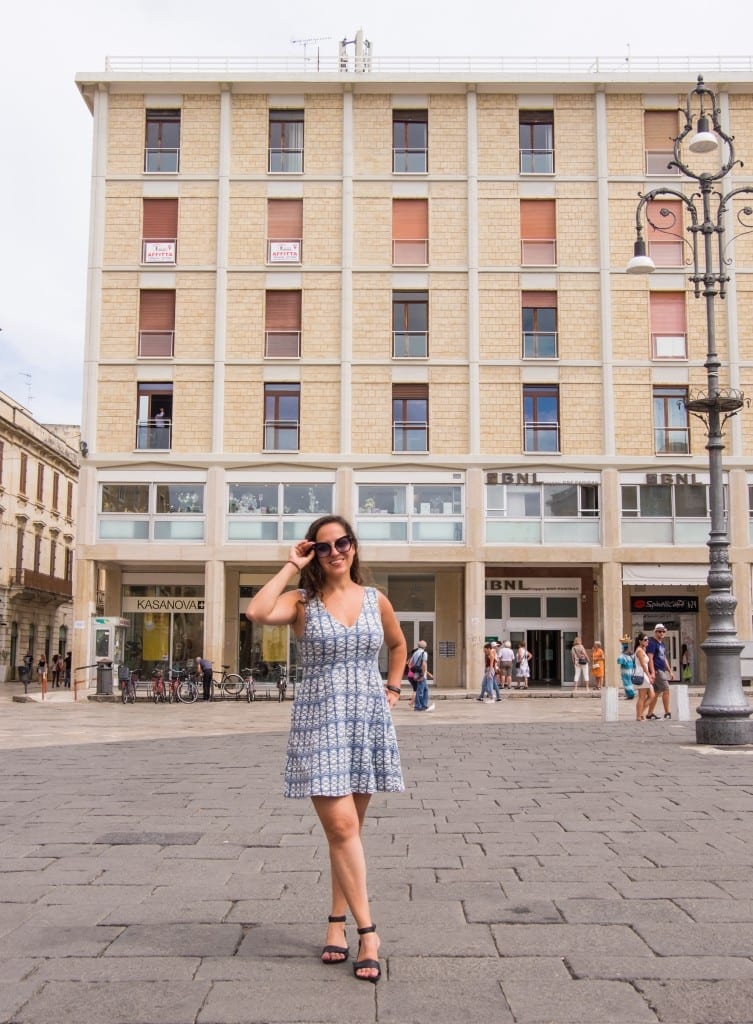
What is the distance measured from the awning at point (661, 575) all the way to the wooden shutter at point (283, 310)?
42.3 feet

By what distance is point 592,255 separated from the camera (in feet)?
117

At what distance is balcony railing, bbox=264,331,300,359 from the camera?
35.4 m

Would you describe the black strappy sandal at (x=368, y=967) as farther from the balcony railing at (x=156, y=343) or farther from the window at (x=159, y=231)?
the window at (x=159, y=231)

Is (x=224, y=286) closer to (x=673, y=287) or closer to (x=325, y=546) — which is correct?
(x=673, y=287)

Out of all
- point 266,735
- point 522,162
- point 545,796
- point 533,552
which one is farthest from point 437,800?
point 522,162

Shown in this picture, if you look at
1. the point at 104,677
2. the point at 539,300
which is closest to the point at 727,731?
the point at 104,677

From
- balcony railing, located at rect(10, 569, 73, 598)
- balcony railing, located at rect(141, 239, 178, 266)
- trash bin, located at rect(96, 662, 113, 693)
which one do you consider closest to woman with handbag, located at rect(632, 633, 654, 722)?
trash bin, located at rect(96, 662, 113, 693)

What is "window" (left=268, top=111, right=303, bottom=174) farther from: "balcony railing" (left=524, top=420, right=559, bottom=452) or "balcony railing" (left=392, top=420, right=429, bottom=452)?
"balcony railing" (left=524, top=420, right=559, bottom=452)

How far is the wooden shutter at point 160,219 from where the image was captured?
118ft

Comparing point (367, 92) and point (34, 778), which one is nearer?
point (34, 778)

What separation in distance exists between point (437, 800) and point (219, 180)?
3032cm

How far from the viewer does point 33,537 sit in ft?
182

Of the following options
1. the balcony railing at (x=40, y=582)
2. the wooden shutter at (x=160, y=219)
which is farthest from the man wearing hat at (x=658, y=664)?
the balcony railing at (x=40, y=582)

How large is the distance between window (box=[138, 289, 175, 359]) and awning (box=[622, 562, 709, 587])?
15.9 meters
